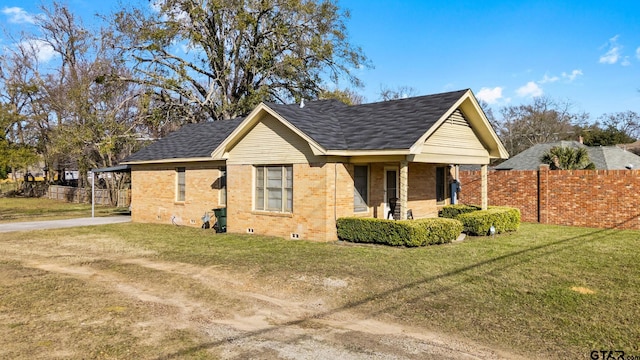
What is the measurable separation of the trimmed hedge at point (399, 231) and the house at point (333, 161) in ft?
1.93

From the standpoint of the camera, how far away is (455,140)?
15.5 m

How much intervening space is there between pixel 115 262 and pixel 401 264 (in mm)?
7489

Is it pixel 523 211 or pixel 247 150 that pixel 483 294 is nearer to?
pixel 247 150

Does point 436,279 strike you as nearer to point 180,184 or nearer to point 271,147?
point 271,147

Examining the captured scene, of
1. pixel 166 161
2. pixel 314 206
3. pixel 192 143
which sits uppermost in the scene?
pixel 192 143

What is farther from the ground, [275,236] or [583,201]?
[583,201]

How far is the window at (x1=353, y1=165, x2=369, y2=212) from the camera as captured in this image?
49.1 feet

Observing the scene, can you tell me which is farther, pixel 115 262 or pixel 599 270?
pixel 115 262

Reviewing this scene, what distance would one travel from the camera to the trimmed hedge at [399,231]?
41.7ft

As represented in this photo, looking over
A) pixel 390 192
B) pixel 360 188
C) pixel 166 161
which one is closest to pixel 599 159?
pixel 390 192

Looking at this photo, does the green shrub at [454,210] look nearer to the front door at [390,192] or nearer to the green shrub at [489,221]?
the green shrub at [489,221]

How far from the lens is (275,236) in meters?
15.2

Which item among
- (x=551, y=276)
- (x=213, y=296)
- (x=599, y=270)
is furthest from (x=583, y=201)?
(x=213, y=296)

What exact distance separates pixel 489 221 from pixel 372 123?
18.1ft
